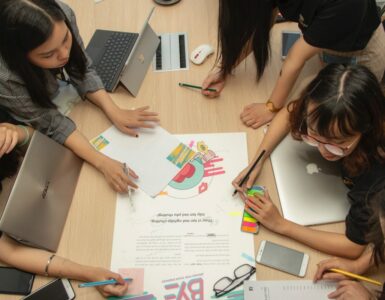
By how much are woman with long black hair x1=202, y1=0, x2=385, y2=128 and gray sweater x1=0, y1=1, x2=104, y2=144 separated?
1.22 feet

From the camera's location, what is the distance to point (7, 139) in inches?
37.4

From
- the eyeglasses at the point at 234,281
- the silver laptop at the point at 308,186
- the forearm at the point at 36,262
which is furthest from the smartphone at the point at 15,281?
the silver laptop at the point at 308,186

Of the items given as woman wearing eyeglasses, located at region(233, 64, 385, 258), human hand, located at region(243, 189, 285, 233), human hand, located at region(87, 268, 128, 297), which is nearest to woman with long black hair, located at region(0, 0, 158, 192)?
human hand, located at region(87, 268, 128, 297)

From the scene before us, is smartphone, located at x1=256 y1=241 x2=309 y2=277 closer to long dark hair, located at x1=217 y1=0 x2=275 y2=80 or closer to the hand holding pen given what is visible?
the hand holding pen

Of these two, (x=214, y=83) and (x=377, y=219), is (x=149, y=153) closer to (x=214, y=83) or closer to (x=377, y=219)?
(x=214, y=83)

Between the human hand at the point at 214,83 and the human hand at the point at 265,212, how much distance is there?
1.27 feet

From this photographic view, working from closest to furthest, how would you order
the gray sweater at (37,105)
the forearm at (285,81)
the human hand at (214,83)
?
the gray sweater at (37,105) < the forearm at (285,81) < the human hand at (214,83)

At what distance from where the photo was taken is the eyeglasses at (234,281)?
852mm

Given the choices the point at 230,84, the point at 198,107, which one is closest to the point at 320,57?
the point at 230,84

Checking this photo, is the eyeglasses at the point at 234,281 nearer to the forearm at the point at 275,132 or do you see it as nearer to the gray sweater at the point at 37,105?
the forearm at the point at 275,132

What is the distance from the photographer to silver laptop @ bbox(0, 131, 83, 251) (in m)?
0.83

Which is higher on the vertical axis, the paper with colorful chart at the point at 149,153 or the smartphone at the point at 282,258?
the paper with colorful chart at the point at 149,153

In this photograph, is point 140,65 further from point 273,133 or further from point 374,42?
point 374,42

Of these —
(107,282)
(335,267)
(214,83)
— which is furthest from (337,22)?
(107,282)
